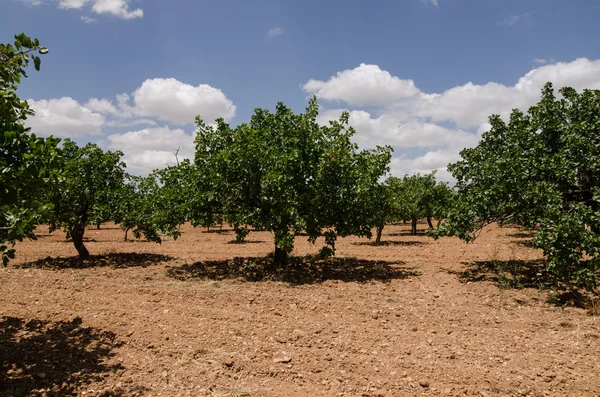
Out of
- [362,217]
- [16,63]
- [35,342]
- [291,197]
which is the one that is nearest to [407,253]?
[362,217]

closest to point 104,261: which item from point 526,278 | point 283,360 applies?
point 283,360

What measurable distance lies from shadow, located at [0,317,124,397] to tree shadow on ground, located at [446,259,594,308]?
10.6m

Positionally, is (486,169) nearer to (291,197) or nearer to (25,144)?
(291,197)

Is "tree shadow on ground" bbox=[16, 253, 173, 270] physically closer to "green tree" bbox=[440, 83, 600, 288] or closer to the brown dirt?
the brown dirt

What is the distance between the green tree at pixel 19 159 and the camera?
503 cm

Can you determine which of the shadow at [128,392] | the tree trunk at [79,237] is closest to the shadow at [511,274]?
the shadow at [128,392]

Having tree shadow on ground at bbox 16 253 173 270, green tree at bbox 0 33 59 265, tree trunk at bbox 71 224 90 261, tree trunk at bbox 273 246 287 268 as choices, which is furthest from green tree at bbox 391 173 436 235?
green tree at bbox 0 33 59 265

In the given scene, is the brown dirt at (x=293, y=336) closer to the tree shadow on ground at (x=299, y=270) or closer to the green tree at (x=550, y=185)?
the tree shadow on ground at (x=299, y=270)

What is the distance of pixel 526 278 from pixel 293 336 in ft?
29.8

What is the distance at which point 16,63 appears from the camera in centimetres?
565

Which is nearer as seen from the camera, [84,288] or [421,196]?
[84,288]

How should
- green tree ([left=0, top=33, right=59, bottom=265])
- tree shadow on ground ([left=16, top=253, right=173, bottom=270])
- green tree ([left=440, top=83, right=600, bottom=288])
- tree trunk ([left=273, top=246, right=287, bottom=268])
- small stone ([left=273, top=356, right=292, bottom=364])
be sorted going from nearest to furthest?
green tree ([left=0, top=33, right=59, bottom=265]) → small stone ([left=273, top=356, right=292, bottom=364]) → green tree ([left=440, top=83, right=600, bottom=288]) → tree trunk ([left=273, top=246, right=287, bottom=268]) → tree shadow on ground ([left=16, top=253, right=173, bottom=270])

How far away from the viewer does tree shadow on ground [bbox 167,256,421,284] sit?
13281 millimetres

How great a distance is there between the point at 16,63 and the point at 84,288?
789 centimetres
